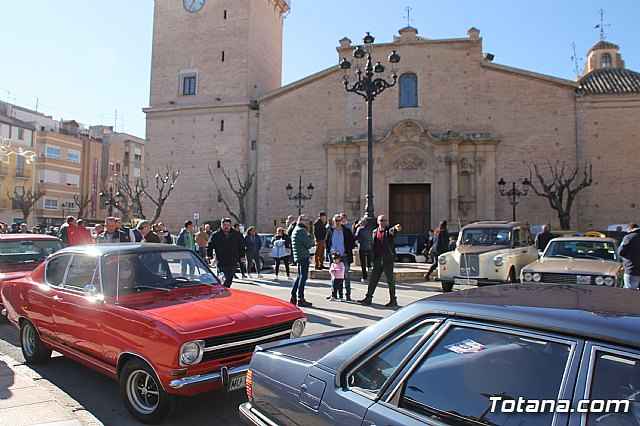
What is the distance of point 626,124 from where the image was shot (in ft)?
89.8

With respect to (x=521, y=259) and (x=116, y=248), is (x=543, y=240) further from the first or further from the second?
(x=116, y=248)

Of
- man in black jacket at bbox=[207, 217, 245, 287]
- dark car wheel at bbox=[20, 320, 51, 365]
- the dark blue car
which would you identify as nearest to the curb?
dark car wheel at bbox=[20, 320, 51, 365]

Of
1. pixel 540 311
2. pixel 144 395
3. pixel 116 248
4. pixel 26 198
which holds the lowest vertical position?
pixel 144 395

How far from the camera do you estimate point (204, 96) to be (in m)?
33.7

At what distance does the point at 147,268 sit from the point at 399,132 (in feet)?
83.3

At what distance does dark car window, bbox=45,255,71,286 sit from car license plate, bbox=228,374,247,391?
9.03ft

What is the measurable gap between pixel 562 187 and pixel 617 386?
1071 inches

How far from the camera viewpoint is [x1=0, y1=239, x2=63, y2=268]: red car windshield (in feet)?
27.3

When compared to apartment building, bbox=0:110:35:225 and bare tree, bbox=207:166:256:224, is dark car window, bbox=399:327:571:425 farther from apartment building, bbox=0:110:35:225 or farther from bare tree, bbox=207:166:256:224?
apartment building, bbox=0:110:35:225

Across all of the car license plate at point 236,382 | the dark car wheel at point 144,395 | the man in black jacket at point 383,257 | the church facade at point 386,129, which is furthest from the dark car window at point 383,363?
the church facade at point 386,129

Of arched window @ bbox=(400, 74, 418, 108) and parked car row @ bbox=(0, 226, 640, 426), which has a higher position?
arched window @ bbox=(400, 74, 418, 108)

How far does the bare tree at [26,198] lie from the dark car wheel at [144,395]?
4588 cm

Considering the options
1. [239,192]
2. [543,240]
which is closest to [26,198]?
[239,192]

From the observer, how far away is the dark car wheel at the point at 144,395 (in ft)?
12.7
